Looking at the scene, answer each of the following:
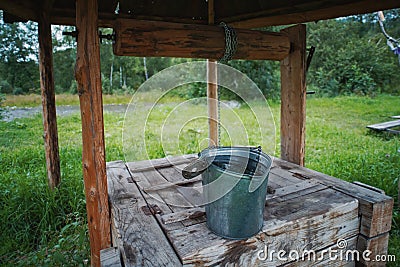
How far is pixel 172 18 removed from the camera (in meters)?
3.22

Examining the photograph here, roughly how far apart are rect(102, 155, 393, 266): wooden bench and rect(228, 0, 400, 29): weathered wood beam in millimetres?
1264

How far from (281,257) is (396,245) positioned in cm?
128

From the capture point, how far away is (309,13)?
2.49m

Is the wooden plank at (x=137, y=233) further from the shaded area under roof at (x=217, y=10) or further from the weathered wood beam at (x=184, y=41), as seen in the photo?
the shaded area under roof at (x=217, y=10)

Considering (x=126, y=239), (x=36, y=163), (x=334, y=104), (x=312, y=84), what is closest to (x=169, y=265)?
(x=126, y=239)

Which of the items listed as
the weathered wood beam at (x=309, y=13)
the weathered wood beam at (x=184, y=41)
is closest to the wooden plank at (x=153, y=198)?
the weathered wood beam at (x=184, y=41)

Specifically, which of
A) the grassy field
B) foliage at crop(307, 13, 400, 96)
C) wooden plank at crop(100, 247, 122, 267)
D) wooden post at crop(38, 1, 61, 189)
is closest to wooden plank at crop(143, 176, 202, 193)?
the grassy field

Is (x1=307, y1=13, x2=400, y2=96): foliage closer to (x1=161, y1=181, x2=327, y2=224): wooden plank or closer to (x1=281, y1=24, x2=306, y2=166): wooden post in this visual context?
(x1=281, y1=24, x2=306, y2=166): wooden post

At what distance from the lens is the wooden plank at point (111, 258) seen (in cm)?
135

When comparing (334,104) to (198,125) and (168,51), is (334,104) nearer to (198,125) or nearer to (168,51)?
(198,125)

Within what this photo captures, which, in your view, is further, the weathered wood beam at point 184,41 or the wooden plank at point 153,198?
the weathered wood beam at point 184,41

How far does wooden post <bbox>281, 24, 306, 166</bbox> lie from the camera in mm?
2295

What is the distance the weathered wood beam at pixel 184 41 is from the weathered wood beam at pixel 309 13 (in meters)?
0.52

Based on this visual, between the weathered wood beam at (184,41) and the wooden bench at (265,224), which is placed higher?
the weathered wood beam at (184,41)
